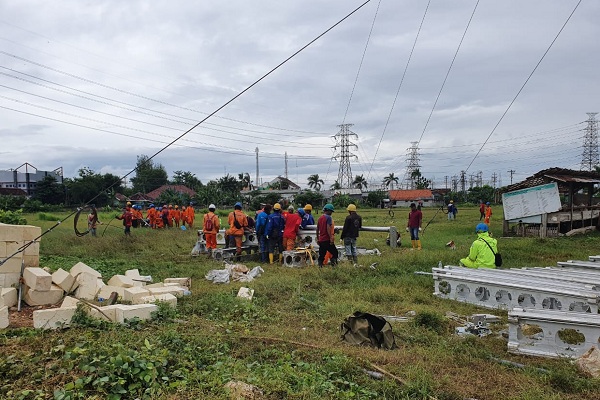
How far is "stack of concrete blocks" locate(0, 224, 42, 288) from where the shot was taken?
819cm

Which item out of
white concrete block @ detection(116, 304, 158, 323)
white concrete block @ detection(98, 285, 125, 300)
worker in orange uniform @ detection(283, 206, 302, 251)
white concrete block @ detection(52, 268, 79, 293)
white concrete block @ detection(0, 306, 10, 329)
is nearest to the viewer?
white concrete block @ detection(0, 306, 10, 329)

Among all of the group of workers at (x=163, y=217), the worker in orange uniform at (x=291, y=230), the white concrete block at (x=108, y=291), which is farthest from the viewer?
the group of workers at (x=163, y=217)

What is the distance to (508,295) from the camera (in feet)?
24.6

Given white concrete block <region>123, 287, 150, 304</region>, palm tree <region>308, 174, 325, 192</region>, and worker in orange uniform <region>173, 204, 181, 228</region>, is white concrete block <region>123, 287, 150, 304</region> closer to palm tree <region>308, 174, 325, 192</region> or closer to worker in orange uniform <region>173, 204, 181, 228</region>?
worker in orange uniform <region>173, 204, 181, 228</region>

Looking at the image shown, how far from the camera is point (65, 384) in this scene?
4152 mm

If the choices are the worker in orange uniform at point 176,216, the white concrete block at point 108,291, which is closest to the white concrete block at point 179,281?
the white concrete block at point 108,291

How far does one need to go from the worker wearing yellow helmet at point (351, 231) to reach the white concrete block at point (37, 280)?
6.88 metres

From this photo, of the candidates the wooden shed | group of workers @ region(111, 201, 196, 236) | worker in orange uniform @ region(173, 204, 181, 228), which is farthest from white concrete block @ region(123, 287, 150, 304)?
worker in orange uniform @ region(173, 204, 181, 228)

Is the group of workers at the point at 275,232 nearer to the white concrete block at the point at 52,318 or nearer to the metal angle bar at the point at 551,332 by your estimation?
the metal angle bar at the point at 551,332

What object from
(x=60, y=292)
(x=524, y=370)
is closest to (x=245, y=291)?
(x=60, y=292)

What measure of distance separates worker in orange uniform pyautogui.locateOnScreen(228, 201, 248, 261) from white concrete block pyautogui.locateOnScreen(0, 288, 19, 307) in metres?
6.18

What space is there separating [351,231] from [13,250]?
757cm

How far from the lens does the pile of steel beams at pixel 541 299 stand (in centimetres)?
530

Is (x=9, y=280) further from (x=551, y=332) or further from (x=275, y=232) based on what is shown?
(x=551, y=332)
